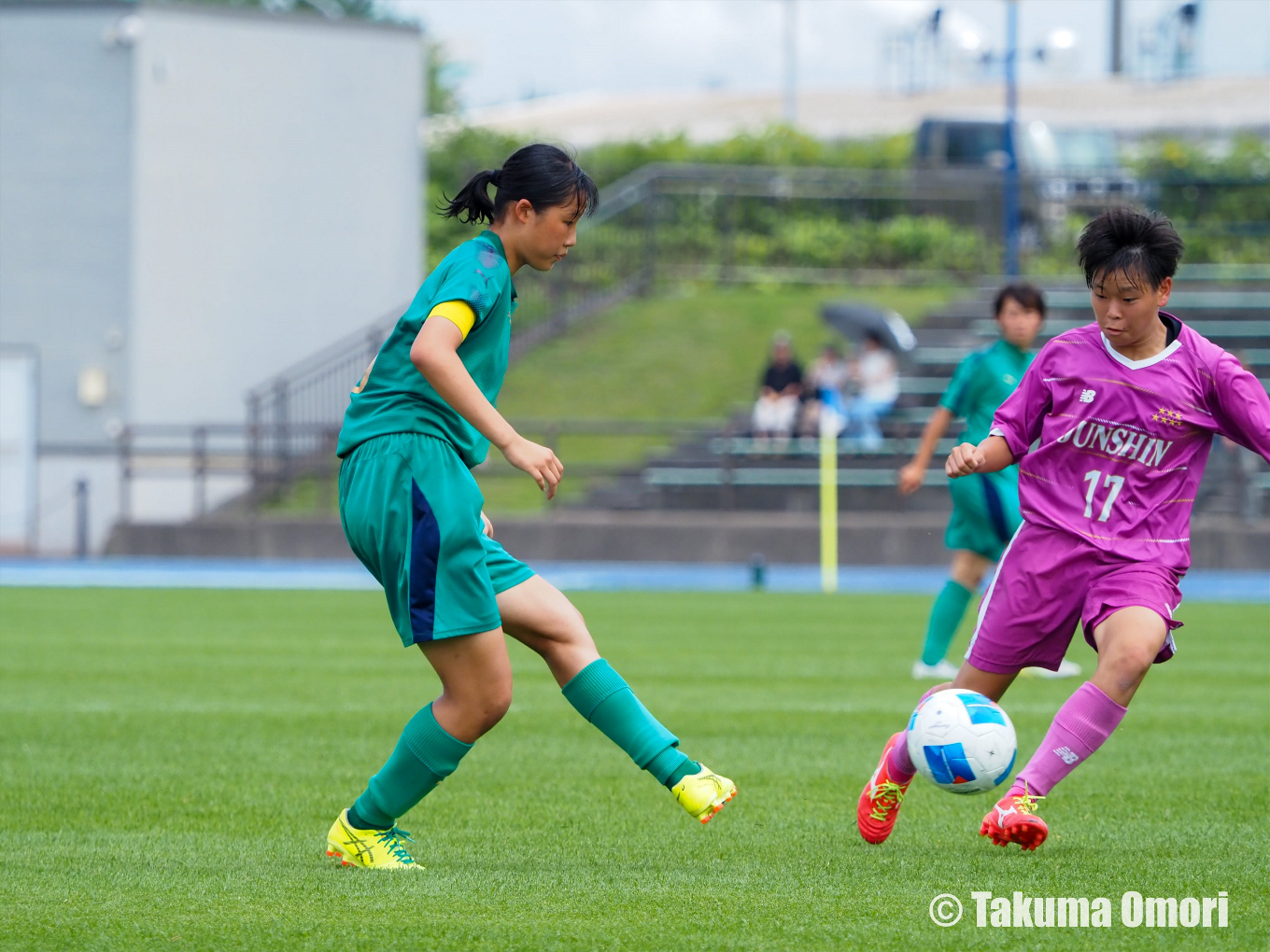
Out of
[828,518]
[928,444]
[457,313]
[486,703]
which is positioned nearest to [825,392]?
[828,518]

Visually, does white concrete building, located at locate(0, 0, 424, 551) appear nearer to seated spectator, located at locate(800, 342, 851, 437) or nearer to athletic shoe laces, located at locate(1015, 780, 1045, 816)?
seated spectator, located at locate(800, 342, 851, 437)

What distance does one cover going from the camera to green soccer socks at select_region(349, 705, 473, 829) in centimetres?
475

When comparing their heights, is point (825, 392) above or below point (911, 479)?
below

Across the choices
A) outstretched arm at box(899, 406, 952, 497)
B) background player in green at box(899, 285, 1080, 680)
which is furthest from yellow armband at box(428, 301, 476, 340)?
background player in green at box(899, 285, 1080, 680)

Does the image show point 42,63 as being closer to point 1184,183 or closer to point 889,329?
point 889,329

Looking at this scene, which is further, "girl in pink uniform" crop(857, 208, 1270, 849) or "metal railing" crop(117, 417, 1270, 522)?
"metal railing" crop(117, 417, 1270, 522)

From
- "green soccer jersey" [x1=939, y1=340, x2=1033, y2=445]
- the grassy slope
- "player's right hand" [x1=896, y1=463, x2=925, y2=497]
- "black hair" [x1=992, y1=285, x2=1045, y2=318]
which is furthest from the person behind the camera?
the grassy slope

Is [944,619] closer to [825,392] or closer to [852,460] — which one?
[825,392]

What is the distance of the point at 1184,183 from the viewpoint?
30.5 m

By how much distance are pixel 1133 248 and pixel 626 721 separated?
199 cm

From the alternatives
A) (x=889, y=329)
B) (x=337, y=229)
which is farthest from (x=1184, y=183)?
(x=337, y=229)

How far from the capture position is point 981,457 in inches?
206

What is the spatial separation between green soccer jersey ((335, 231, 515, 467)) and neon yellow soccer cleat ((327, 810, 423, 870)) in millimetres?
1081

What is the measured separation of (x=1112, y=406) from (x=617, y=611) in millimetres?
10463
